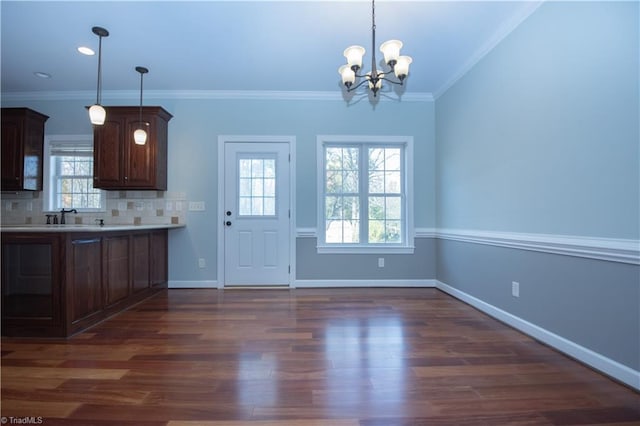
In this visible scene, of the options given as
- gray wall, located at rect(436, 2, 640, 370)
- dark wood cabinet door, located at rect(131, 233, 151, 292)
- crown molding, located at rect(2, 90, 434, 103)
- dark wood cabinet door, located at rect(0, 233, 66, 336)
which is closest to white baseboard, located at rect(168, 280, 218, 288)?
dark wood cabinet door, located at rect(131, 233, 151, 292)

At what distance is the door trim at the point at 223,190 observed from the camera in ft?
12.9

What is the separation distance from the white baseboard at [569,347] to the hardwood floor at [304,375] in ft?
0.21

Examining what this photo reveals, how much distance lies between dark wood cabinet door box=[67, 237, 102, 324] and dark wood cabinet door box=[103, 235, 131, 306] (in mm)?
86

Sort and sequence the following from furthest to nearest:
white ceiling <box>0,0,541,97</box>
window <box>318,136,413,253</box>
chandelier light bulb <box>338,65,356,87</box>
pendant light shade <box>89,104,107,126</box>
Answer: window <box>318,136,413,253</box>
pendant light shade <box>89,104,107,126</box>
white ceiling <box>0,0,541,97</box>
chandelier light bulb <box>338,65,356,87</box>

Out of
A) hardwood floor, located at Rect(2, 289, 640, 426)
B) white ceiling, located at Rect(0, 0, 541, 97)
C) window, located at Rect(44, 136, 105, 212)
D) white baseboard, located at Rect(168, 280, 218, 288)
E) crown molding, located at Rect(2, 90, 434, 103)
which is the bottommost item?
hardwood floor, located at Rect(2, 289, 640, 426)

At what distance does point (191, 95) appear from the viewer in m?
3.97

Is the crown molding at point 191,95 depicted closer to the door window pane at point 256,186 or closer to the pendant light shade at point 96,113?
the door window pane at point 256,186

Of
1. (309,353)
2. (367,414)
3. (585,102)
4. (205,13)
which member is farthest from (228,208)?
(585,102)

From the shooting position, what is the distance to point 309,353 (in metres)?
2.04

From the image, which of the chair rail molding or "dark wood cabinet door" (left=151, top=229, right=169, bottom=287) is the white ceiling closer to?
the chair rail molding

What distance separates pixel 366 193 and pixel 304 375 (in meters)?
2.75

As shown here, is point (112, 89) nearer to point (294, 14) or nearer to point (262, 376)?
point (294, 14)

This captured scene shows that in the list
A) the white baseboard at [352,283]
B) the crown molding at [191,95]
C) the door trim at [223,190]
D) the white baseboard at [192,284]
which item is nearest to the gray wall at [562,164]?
the white baseboard at [352,283]

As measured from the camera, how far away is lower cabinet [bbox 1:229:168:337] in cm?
227
